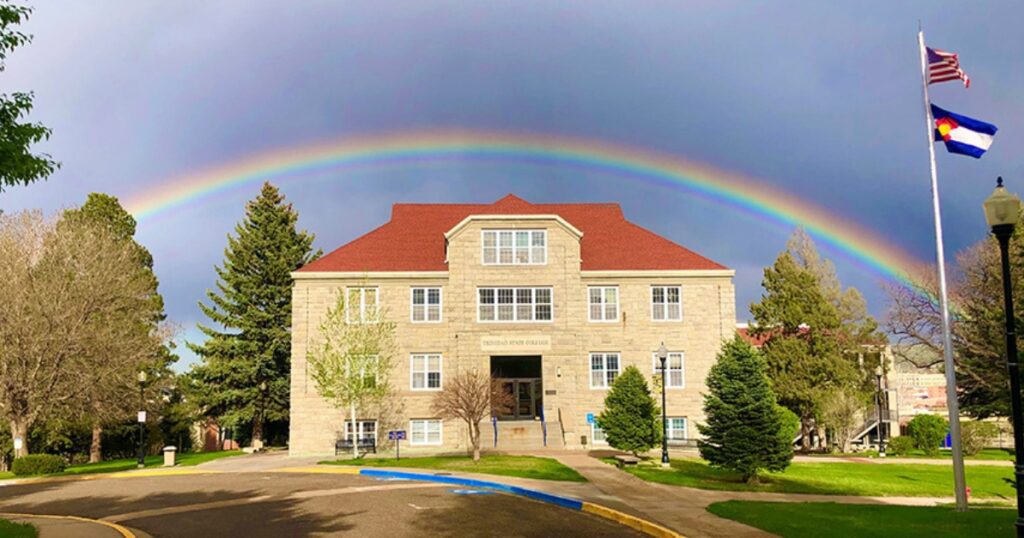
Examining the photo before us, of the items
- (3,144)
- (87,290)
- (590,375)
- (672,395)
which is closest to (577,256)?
(590,375)

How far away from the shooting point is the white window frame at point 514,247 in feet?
136

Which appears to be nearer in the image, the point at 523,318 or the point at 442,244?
the point at 523,318

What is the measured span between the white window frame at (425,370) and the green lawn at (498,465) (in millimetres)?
6778

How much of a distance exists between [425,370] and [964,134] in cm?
2813

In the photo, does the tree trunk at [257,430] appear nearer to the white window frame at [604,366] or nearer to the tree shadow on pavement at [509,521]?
the white window frame at [604,366]

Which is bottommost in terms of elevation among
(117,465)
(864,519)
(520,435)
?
(117,465)

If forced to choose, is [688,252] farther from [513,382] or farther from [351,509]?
[351,509]

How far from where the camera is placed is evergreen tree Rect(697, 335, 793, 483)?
79.6 feet

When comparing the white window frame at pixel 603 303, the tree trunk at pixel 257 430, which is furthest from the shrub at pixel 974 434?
the tree trunk at pixel 257 430

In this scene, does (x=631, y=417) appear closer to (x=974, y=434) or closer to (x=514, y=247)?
(x=514, y=247)

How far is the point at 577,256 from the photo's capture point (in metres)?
41.7

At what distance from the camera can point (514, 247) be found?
41531 millimetres

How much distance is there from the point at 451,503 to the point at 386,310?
22340mm

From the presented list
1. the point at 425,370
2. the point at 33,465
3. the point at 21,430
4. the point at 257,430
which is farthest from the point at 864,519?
the point at 257,430
